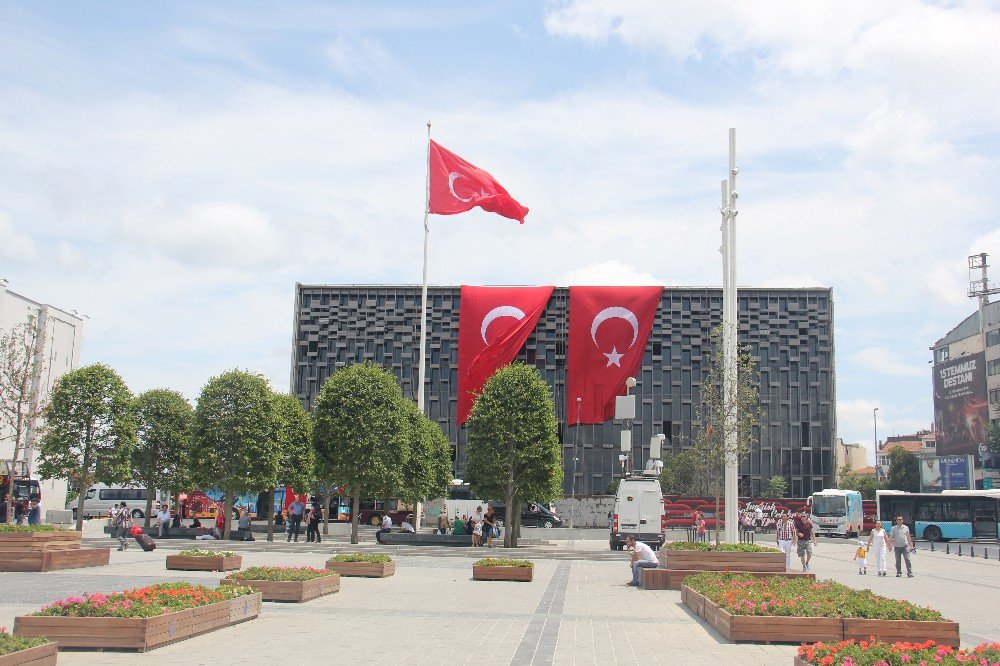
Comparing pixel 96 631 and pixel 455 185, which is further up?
pixel 455 185

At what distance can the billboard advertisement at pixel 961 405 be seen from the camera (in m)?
89.4

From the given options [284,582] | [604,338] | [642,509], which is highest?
[604,338]

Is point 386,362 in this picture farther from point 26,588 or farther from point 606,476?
point 26,588

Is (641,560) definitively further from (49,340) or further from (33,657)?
(49,340)

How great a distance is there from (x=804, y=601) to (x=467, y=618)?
4.99 meters

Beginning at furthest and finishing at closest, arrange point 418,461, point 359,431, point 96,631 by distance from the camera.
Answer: point 418,461 → point 359,431 → point 96,631

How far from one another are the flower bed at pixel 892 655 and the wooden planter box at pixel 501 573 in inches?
520

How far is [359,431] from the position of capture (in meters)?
38.7

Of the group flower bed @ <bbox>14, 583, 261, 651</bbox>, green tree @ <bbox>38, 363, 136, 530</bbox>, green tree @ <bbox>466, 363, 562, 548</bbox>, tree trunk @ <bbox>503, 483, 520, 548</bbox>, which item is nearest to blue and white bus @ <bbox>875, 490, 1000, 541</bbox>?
green tree @ <bbox>466, 363, 562, 548</bbox>

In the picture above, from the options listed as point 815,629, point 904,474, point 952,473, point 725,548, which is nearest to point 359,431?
point 725,548

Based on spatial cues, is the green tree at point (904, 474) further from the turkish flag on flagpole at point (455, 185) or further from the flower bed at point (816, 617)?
the flower bed at point (816, 617)

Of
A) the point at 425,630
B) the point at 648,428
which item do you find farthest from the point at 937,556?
the point at 648,428

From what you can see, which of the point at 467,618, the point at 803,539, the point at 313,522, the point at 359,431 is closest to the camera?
the point at 467,618

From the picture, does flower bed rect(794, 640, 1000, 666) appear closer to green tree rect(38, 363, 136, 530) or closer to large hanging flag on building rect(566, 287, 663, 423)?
green tree rect(38, 363, 136, 530)
